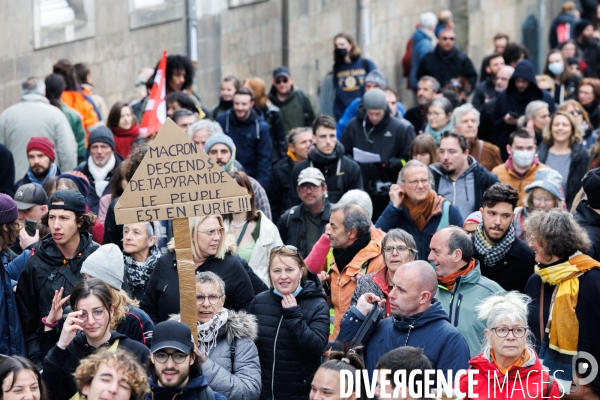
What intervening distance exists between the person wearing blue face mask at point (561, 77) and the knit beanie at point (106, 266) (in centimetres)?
1055

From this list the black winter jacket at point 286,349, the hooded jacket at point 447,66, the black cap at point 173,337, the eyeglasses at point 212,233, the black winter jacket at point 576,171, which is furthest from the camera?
the hooded jacket at point 447,66

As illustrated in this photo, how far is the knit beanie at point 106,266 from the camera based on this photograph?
7910 millimetres

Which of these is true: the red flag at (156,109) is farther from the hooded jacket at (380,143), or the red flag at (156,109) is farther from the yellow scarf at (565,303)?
the yellow scarf at (565,303)

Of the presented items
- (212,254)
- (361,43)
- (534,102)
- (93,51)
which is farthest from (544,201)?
(361,43)

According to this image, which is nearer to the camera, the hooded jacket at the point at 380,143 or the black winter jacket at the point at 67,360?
the black winter jacket at the point at 67,360

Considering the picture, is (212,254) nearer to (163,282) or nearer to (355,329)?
(163,282)

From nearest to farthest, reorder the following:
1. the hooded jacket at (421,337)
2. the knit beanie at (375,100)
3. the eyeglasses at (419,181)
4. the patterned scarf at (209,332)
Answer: the hooded jacket at (421,337) < the patterned scarf at (209,332) < the eyeglasses at (419,181) < the knit beanie at (375,100)

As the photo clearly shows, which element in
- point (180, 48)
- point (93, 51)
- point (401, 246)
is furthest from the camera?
point (180, 48)

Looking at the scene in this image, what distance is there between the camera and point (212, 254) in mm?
8766

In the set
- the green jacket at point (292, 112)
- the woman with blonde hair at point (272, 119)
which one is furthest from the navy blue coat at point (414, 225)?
the green jacket at point (292, 112)

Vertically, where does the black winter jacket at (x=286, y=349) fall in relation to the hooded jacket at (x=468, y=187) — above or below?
below

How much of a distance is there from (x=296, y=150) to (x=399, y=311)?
5.42 metres

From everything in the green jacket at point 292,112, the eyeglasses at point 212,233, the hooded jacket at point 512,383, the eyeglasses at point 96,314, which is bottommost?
the hooded jacket at point 512,383

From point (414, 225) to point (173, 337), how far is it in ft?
12.0
